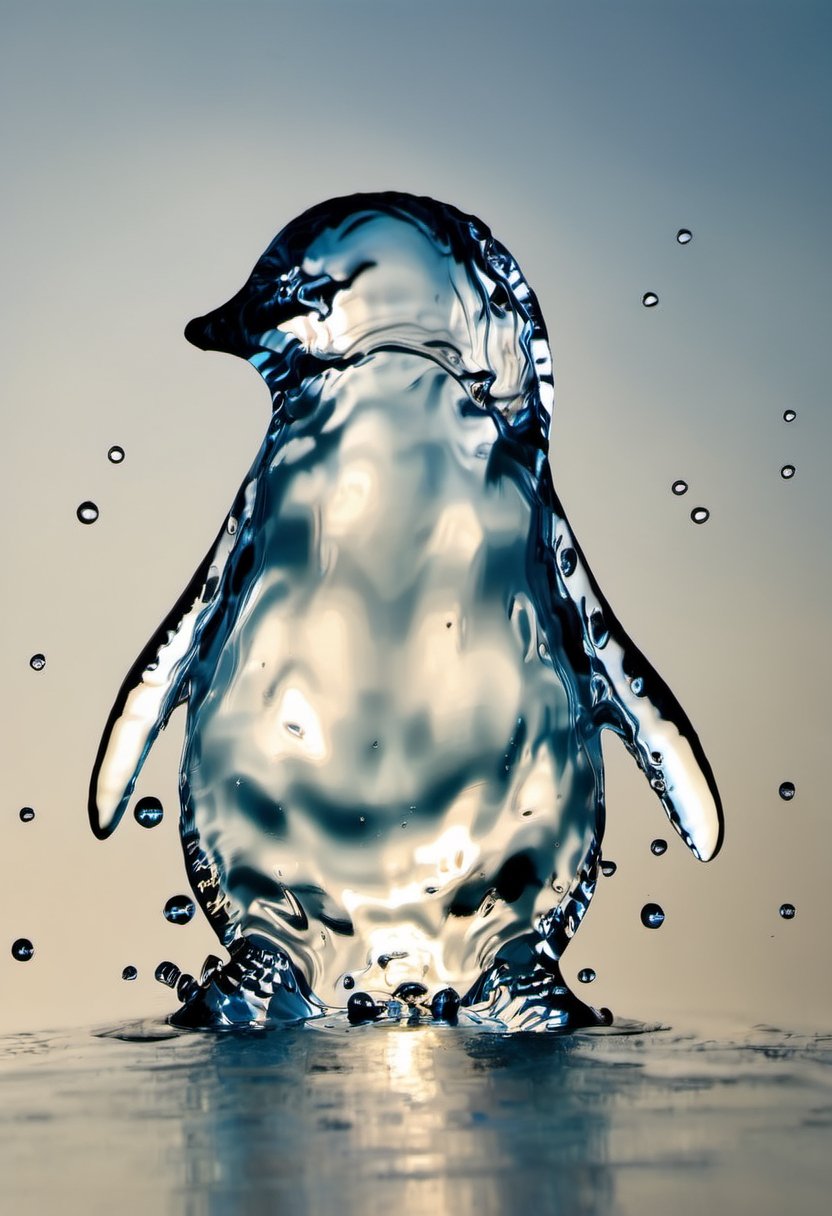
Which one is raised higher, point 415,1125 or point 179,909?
point 179,909

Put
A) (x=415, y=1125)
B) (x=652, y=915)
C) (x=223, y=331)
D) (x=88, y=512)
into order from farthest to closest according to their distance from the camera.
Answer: (x=88, y=512), (x=652, y=915), (x=223, y=331), (x=415, y=1125)

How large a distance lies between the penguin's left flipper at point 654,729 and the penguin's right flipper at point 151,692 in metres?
0.33

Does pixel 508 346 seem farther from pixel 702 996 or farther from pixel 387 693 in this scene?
pixel 702 996

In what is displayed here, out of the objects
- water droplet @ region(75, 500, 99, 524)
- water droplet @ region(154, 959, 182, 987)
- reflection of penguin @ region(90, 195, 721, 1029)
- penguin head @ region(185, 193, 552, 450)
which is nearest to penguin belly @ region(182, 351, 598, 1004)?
reflection of penguin @ region(90, 195, 721, 1029)

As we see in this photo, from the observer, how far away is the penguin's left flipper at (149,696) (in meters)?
1.46

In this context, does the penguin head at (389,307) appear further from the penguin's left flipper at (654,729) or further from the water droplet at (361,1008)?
the water droplet at (361,1008)

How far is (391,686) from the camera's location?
1.38 m

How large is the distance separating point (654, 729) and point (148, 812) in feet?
1.71

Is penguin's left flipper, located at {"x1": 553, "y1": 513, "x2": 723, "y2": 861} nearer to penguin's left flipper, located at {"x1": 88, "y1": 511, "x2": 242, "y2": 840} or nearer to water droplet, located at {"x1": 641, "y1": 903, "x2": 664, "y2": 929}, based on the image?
water droplet, located at {"x1": 641, "y1": 903, "x2": 664, "y2": 929}

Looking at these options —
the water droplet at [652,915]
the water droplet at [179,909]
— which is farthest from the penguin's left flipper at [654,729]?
the water droplet at [179,909]

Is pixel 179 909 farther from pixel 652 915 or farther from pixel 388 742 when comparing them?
pixel 652 915

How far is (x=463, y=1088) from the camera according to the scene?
3.31 ft

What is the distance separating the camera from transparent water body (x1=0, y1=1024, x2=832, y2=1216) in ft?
2.40

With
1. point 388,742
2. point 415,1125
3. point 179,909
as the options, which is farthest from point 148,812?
point 415,1125
